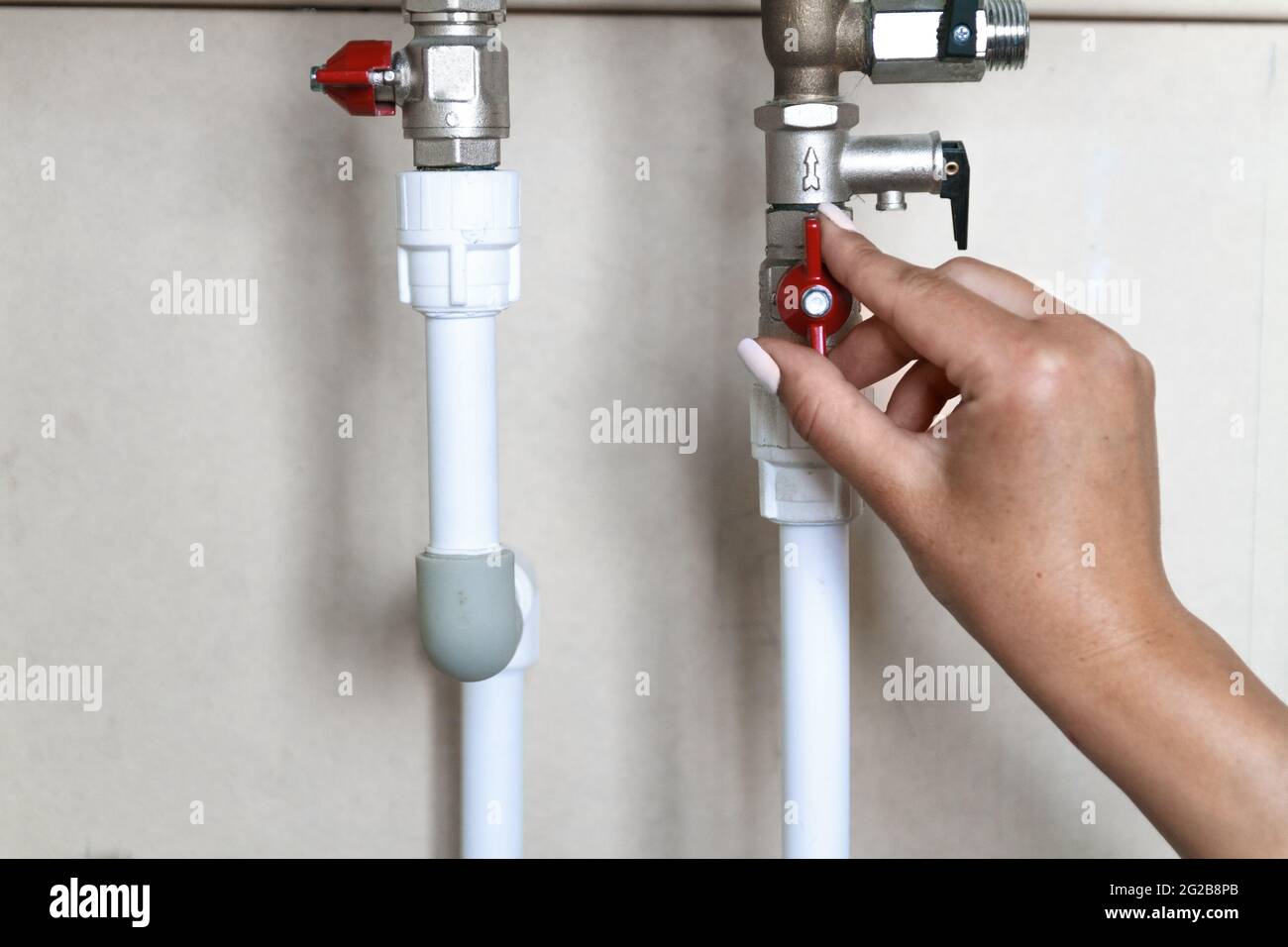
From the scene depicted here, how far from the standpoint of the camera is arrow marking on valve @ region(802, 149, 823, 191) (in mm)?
514

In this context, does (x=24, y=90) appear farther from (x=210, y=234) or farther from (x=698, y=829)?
(x=698, y=829)

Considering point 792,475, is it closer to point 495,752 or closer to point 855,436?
point 855,436

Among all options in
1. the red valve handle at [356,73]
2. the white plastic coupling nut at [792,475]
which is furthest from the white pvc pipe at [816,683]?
the red valve handle at [356,73]

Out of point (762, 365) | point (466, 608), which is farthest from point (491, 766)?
point (762, 365)

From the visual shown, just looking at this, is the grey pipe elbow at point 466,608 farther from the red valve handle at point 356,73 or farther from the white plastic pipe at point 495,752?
the red valve handle at point 356,73

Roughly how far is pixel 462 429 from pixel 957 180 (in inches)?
8.6

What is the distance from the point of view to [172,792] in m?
0.69

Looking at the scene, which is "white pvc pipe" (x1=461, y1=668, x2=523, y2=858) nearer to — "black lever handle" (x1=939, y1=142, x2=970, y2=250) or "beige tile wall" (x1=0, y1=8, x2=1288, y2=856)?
"beige tile wall" (x1=0, y1=8, x2=1288, y2=856)

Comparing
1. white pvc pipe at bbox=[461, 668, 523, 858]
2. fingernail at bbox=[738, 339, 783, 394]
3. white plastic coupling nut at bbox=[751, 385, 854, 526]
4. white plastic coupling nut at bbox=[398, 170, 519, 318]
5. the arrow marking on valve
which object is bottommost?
white pvc pipe at bbox=[461, 668, 523, 858]

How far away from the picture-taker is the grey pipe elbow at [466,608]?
1.70ft

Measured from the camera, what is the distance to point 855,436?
47 cm

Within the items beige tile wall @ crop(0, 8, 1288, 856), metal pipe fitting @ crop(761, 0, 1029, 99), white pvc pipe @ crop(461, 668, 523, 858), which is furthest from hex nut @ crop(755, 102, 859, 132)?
white pvc pipe @ crop(461, 668, 523, 858)

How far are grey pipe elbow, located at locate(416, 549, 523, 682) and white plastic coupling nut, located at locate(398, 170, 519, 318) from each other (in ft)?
0.32
